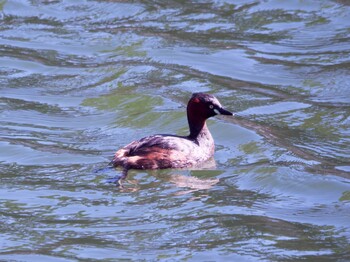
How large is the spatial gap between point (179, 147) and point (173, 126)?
147cm

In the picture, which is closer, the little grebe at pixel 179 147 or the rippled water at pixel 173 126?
the rippled water at pixel 173 126

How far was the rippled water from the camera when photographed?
9.03 meters

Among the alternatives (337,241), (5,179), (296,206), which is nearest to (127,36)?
Answer: (5,179)

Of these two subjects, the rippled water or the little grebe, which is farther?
the little grebe

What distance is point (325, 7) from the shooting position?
662 inches

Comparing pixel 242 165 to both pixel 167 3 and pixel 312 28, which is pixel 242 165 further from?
pixel 167 3

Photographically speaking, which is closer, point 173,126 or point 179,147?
point 179,147

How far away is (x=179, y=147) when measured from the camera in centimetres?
1115

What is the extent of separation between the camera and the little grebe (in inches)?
428

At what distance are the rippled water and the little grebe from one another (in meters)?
0.13

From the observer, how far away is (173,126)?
12.6 meters

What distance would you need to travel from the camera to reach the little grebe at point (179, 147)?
10.9 meters

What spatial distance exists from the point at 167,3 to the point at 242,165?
7.21 m

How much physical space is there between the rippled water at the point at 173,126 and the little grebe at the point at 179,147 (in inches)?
5.2
